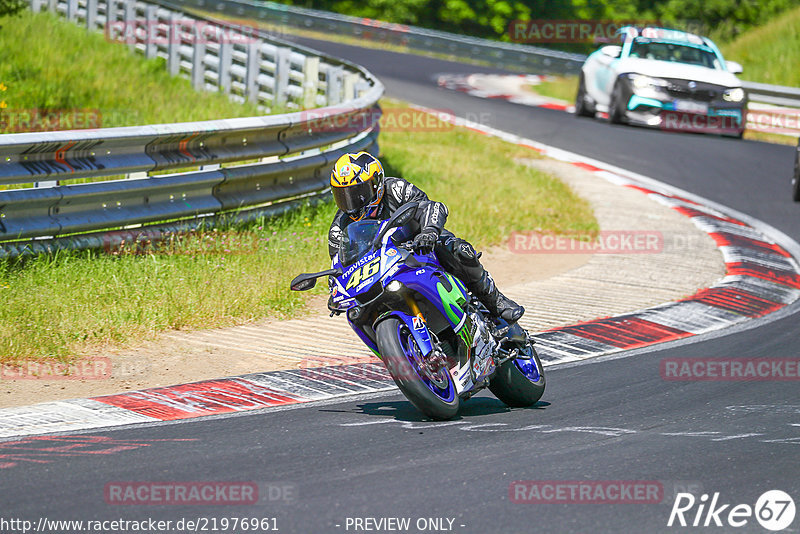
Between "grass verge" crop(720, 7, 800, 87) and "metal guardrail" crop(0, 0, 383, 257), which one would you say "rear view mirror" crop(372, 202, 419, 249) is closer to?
"metal guardrail" crop(0, 0, 383, 257)

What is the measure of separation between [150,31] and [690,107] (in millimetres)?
10554

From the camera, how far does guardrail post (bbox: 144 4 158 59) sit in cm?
2206

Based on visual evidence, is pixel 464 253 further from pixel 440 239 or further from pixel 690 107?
pixel 690 107

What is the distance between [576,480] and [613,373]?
2768 mm

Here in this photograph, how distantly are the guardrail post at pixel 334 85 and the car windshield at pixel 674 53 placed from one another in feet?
19.1

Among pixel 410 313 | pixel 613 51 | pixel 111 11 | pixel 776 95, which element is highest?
pixel 613 51

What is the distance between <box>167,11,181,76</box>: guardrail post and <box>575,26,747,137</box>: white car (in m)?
8.14

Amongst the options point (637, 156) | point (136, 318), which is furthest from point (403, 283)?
point (637, 156)

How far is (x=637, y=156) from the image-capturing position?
62.3ft

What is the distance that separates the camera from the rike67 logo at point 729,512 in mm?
4645

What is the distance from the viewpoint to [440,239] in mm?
6590

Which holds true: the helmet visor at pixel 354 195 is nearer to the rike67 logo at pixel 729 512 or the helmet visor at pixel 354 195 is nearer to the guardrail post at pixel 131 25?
the rike67 logo at pixel 729 512

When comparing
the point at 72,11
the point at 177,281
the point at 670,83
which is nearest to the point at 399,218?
Result: the point at 177,281

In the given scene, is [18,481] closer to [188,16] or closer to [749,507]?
[749,507]
